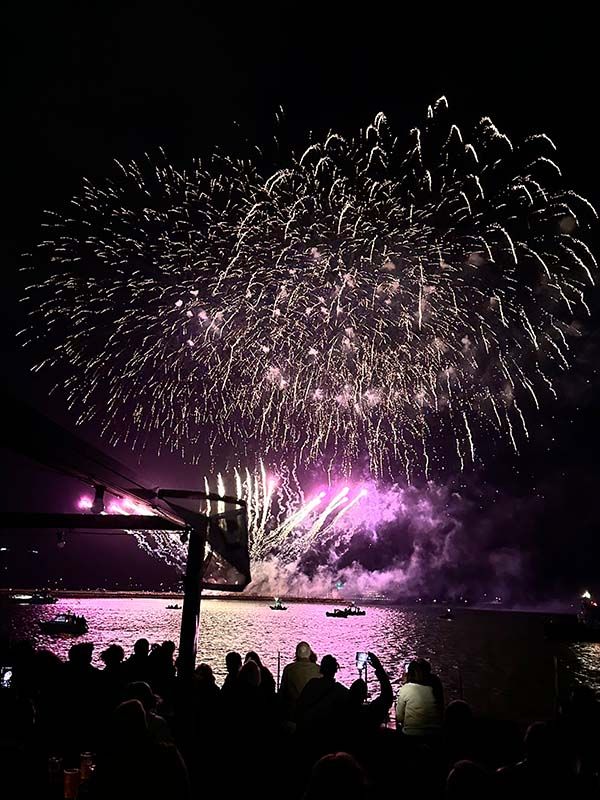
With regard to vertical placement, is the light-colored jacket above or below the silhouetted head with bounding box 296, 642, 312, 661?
below

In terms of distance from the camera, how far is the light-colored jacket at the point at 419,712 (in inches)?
342

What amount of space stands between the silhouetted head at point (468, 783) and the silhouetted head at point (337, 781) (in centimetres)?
77

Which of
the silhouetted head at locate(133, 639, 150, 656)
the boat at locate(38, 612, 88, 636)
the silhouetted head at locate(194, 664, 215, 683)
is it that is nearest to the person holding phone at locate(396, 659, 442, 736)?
the silhouetted head at locate(194, 664, 215, 683)

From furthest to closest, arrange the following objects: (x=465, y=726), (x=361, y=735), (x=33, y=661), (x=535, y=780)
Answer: (x=33, y=661), (x=361, y=735), (x=465, y=726), (x=535, y=780)

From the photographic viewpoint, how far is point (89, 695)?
8.62 meters

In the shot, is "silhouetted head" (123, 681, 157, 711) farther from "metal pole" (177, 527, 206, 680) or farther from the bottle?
"metal pole" (177, 527, 206, 680)

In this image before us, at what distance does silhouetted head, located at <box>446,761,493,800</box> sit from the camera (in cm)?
405

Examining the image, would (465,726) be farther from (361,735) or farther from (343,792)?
(343,792)

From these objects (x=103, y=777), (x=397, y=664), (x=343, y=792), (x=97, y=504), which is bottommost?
(x=397, y=664)

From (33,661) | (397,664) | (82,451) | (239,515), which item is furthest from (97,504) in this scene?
(397,664)

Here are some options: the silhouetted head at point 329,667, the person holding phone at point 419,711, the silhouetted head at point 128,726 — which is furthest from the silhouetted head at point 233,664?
the silhouetted head at point 128,726

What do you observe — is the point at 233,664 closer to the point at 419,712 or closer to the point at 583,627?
the point at 419,712

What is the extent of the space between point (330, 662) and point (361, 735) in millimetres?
1059

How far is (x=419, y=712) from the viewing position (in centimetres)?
875
